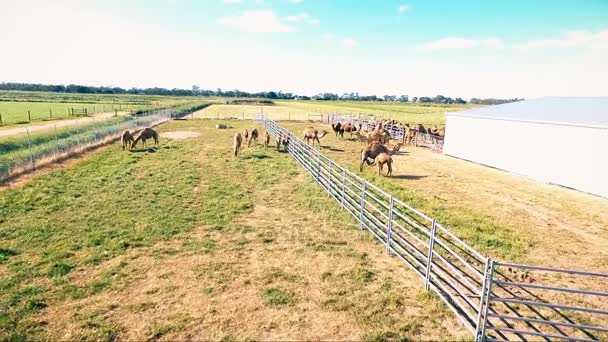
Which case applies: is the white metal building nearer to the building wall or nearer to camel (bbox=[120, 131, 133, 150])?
the building wall

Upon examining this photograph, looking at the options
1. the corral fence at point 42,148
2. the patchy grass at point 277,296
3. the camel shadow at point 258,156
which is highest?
the corral fence at point 42,148

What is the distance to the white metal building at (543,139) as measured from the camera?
14391 mm

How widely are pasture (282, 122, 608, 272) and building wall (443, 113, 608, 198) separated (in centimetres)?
74

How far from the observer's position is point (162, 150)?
20.9 metres

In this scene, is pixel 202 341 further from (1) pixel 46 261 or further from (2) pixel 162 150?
(2) pixel 162 150

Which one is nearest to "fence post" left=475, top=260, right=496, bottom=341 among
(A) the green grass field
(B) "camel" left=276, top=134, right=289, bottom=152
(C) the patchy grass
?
(C) the patchy grass

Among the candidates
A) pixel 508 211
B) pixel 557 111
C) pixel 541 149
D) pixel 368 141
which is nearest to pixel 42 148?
pixel 368 141

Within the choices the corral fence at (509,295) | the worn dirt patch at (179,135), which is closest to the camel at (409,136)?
the worn dirt patch at (179,135)

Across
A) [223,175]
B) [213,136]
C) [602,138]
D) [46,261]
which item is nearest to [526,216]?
[602,138]

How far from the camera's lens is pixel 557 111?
1817 centimetres

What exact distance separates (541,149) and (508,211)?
7141 millimetres

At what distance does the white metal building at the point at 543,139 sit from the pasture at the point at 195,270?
1126 cm

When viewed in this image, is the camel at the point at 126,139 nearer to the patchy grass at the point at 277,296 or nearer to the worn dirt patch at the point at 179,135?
the worn dirt patch at the point at 179,135

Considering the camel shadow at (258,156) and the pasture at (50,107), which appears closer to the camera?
the camel shadow at (258,156)
